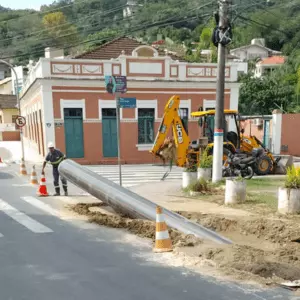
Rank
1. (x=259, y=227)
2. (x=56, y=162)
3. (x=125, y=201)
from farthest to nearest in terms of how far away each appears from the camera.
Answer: (x=56, y=162) < (x=125, y=201) < (x=259, y=227)

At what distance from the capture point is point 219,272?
541 centimetres

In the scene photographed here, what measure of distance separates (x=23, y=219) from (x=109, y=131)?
13564 millimetres

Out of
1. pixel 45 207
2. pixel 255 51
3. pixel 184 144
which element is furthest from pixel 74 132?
pixel 255 51

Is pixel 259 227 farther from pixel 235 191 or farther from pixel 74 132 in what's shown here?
pixel 74 132

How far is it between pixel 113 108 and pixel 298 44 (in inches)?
2070

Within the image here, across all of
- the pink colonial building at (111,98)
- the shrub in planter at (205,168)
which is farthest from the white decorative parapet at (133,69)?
the shrub in planter at (205,168)

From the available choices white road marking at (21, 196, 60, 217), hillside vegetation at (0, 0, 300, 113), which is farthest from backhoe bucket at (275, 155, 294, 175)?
white road marking at (21, 196, 60, 217)

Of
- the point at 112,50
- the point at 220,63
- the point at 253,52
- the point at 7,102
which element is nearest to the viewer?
the point at 220,63

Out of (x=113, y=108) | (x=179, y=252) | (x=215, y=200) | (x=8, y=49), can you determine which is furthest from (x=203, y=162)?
(x=8, y=49)

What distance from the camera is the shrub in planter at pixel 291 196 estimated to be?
868cm

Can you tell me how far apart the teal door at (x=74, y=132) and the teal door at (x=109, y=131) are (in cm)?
133

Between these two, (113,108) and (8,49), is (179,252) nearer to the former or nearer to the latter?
(113,108)

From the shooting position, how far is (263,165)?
1507 cm

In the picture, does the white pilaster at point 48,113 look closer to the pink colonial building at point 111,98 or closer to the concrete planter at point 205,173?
the pink colonial building at point 111,98
